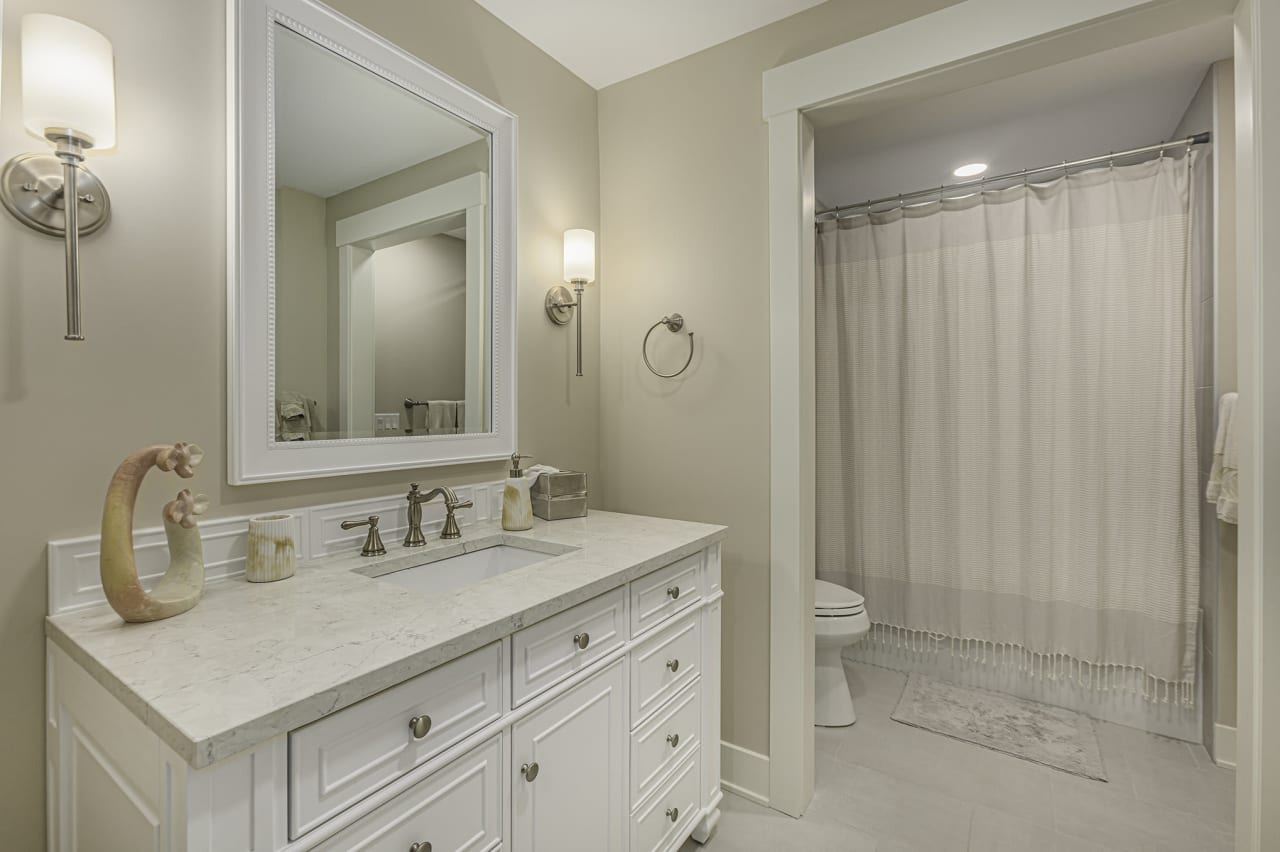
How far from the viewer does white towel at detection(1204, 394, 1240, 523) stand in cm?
194

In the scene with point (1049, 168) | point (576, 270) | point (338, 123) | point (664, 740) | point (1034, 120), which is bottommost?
point (664, 740)

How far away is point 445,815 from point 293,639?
0.37 m

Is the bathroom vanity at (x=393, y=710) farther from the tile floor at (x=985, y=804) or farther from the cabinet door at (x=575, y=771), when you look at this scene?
the tile floor at (x=985, y=804)

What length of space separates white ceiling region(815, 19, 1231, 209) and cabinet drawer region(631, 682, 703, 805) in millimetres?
1921

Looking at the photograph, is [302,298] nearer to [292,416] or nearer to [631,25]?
[292,416]

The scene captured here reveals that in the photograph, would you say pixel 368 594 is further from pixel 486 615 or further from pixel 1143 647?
pixel 1143 647

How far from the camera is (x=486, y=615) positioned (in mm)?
1021

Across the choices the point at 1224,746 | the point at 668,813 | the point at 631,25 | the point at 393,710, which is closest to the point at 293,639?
the point at 393,710

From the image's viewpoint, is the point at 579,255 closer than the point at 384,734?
No

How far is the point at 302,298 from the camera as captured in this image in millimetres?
1388

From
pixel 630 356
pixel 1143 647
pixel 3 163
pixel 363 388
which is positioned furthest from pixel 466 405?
pixel 1143 647

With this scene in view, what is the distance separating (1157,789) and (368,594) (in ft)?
8.48

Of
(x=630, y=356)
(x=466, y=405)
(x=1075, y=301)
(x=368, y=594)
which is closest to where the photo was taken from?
(x=368, y=594)

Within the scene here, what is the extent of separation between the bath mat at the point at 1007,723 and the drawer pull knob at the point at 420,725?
7.33 feet
